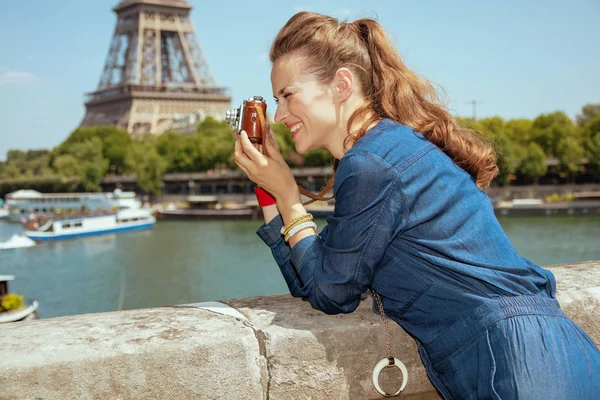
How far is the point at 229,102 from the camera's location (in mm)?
64500

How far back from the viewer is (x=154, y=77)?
6362cm

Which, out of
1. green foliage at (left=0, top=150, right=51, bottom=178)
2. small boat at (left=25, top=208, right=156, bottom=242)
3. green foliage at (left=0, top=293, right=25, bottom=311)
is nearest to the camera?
green foliage at (left=0, top=293, right=25, bottom=311)

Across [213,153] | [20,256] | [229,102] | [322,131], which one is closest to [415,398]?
[322,131]

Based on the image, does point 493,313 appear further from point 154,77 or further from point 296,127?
point 154,77

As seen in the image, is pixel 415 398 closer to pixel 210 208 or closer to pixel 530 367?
pixel 530 367

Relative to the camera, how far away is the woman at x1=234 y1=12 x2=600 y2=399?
4.09ft

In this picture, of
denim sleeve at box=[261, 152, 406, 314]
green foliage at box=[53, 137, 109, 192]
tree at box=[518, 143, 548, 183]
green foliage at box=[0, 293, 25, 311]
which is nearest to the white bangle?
denim sleeve at box=[261, 152, 406, 314]

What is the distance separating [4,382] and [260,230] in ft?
2.33

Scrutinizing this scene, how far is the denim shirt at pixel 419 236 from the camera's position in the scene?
132cm

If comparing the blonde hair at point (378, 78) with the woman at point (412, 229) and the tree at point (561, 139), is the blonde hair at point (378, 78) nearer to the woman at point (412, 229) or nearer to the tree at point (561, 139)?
the woman at point (412, 229)

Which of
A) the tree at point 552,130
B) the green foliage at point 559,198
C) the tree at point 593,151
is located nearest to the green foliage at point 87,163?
the tree at point 552,130

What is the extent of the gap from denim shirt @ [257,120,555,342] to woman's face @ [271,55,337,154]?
18 cm

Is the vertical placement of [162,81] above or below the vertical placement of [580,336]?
above

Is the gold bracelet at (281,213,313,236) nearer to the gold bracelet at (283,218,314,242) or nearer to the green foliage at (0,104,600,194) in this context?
the gold bracelet at (283,218,314,242)
